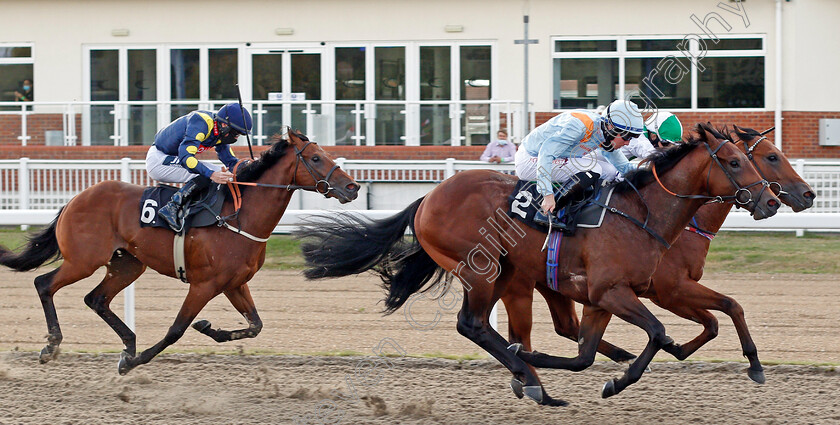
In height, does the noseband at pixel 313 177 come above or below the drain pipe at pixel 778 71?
below

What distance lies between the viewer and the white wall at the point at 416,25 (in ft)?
45.0

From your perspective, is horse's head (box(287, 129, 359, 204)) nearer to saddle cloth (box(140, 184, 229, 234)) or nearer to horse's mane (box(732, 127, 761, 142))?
saddle cloth (box(140, 184, 229, 234))

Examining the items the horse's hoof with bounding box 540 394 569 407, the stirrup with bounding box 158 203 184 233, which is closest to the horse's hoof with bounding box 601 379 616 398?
the horse's hoof with bounding box 540 394 569 407

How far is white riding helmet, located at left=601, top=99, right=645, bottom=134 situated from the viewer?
5098 millimetres

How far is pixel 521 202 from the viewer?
5.17 meters

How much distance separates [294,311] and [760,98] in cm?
869

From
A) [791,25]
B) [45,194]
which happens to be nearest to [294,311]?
[45,194]

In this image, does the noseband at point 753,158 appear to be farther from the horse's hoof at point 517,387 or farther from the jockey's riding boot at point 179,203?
the jockey's riding boot at point 179,203

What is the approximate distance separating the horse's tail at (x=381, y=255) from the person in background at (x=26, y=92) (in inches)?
423

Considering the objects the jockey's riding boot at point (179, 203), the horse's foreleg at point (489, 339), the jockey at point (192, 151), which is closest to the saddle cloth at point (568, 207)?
the horse's foreleg at point (489, 339)

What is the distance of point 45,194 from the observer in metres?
11.7

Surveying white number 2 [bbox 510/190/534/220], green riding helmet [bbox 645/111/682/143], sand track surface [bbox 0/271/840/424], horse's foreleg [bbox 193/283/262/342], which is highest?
green riding helmet [bbox 645/111/682/143]

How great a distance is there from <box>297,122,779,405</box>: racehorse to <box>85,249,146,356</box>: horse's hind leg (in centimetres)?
141

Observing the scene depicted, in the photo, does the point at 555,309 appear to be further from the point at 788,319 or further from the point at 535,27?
the point at 535,27
